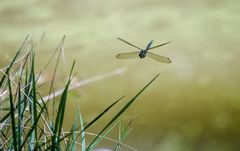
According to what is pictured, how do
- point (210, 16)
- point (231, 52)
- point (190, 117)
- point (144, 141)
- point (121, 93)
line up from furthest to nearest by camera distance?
point (210, 16) < point (231, 52) < point (121, 93) < point (190, 117) < point (144, 141)

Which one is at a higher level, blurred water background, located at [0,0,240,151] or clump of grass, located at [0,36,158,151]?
clump of grass, located at [0,36,158,151]

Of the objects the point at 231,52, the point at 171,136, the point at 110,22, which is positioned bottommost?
the point at 171,136

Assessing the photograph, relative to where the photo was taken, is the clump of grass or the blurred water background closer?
the clump of grass

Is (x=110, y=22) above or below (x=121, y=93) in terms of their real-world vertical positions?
above

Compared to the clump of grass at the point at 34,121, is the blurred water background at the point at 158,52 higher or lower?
lower

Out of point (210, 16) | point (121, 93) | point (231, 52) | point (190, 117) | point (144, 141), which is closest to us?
point (144, 141)

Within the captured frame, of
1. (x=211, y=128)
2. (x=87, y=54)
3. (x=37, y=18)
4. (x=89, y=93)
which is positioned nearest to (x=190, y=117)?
(x=211, y=128)

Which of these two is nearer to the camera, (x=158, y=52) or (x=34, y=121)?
(x=34, y=121)

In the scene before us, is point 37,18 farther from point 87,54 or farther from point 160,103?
point 160,103

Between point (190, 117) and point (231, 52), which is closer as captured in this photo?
point (190, 117)

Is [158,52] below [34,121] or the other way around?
below

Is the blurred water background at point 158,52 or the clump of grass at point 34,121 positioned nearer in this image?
the clump of grass at point 34,121
